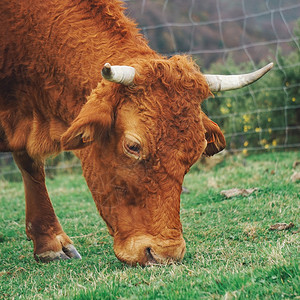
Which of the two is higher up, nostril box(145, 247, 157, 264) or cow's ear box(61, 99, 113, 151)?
cow's ear box(61, 99, 113, 151)

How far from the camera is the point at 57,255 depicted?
499cm

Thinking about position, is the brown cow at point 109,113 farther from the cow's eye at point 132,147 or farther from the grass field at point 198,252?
the grass field at point 198,252

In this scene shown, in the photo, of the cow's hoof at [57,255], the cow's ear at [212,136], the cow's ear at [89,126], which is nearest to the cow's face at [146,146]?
the cow's ear at [89,126]

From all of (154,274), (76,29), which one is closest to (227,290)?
(154,274)

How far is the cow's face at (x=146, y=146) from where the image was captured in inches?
145

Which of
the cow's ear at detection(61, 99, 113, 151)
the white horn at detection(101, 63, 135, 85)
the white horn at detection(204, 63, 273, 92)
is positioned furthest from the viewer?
the white horn at detection(204, 63, 273, 92)

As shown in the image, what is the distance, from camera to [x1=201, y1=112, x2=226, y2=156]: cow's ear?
4348 millimetres

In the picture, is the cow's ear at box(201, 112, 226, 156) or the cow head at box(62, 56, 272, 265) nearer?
the cow head at box(62, 56, 272, 265)

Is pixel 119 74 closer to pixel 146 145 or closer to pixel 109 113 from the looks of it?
pixel 109 113

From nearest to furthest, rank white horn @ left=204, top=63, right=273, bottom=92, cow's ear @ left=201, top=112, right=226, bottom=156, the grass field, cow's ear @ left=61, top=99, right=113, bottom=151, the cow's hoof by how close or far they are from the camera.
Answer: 1. the grass field
2. cow's ear @ left=61, top=99, right=113, bottom=151
3. white horn @ left=204, top=63, right=273, bottom=92
4. cow's ear @ left=201, top=112, right=226, bottom=156
5. the cow's hoof

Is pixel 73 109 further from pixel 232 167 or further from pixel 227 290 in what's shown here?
pixel 232 167

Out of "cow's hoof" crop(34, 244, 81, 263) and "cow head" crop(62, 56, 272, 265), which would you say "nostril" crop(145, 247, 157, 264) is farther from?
"cow's hoof" crop(34, 244, 81, 263)

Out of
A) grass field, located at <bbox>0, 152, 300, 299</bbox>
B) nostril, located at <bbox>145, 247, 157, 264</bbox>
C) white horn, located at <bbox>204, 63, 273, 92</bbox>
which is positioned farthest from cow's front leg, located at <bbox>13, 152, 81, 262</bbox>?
white horn, located at <bbox>204, 63, 273, 92</bbox>

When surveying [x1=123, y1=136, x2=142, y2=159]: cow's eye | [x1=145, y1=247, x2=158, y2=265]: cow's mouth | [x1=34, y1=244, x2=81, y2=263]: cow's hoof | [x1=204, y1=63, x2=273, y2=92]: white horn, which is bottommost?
[x1=34, y1=244, x2=81, y2=263]: cow's hoof
